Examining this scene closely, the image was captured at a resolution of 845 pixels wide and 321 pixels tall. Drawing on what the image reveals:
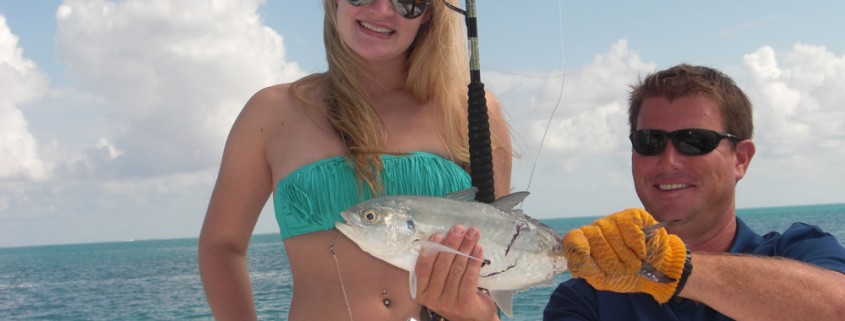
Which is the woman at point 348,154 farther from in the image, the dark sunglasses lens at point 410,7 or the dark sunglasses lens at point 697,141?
the dark sunglasses lens at point 697,141

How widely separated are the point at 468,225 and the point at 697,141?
1.31 meters

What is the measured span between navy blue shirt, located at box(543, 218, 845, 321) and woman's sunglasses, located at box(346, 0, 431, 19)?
152cm

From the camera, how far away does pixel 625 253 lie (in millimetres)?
2652

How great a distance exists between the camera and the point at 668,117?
354 cm

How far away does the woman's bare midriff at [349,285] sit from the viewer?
3277 mm

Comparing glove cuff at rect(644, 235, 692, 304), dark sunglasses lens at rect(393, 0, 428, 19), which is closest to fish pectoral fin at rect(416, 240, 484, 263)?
glove cuff at rect(644, 235, 692, 304)

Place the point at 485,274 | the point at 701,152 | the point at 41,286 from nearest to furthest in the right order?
the point at 485,274 < the point at 701,152 < the point at 41,286

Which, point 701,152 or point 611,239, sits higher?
point 701,152

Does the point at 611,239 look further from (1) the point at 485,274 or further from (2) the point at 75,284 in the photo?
(2) the point at 75,284

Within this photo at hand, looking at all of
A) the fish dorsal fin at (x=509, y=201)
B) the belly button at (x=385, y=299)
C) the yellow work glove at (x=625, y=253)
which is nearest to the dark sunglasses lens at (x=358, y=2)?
the fish dorsal fin at (x=509, y=201)

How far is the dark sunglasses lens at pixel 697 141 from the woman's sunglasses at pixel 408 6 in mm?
1319

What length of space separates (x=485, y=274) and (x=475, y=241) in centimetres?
19

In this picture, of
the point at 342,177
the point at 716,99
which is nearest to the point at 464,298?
the point at 342,177

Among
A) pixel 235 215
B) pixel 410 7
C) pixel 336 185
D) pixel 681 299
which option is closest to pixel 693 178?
pixel 681 299
